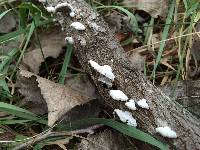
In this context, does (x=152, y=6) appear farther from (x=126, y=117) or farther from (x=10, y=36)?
(x=126, y=117)

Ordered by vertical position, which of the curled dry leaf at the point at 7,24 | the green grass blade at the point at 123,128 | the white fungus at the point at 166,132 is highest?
the curled dry leaf at the point at 7,24

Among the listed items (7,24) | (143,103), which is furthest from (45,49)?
(143,103)

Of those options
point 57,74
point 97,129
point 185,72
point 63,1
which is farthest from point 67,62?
point 185,72

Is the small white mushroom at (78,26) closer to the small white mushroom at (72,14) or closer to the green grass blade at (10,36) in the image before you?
the small white mushroom at (72,14)

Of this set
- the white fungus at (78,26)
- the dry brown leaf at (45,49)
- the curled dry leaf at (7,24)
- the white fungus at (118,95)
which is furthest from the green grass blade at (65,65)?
the curled dry leaf at (7,24)

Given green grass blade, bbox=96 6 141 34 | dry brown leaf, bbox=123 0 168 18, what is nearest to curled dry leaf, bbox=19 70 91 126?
green grass blade, bbox=96 6 141 34

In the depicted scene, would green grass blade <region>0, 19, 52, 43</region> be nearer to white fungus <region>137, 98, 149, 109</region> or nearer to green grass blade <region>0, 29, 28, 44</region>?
green grass blade <region>0, 29, 28, 44</region>
